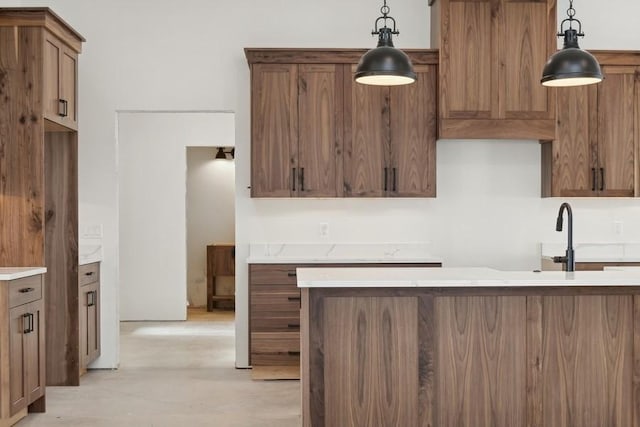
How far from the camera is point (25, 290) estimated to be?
465cm

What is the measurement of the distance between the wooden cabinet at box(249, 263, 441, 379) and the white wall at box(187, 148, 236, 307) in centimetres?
429

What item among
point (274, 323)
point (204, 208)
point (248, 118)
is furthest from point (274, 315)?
point (204, 208)

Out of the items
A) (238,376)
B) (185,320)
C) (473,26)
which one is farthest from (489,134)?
(185,320)

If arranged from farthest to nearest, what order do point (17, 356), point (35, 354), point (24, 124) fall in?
point (24, 124) → point (35, 354) → point (17, 356)

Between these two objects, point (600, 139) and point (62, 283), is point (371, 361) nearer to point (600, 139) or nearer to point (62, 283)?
point (62, 283)

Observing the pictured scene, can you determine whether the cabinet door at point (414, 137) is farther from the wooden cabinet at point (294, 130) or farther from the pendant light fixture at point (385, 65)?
the pendant light fixture at point (385, 65)

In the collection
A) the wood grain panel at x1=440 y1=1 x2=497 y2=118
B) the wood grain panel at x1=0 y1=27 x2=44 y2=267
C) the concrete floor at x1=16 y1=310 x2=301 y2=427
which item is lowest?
the concrete floor at x1=16 y1=310 x2=301 y2=427

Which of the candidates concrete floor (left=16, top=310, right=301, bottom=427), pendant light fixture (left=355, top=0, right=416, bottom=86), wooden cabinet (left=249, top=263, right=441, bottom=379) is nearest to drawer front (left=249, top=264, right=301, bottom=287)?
wooden cabinet (left=249, top=263, right=441, bottom=379)

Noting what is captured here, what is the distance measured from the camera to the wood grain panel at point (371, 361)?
12.0ft

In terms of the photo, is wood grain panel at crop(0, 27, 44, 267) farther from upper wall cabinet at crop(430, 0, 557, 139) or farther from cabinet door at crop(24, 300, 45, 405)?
upper wall cabinet at crop(430, 0, 557, 139)

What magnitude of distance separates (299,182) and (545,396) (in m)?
2.79

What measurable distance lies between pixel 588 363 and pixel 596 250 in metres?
2.91

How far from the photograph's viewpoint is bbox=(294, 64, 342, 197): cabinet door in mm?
5980

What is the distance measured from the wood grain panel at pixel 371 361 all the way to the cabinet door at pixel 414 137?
2.45 meters
